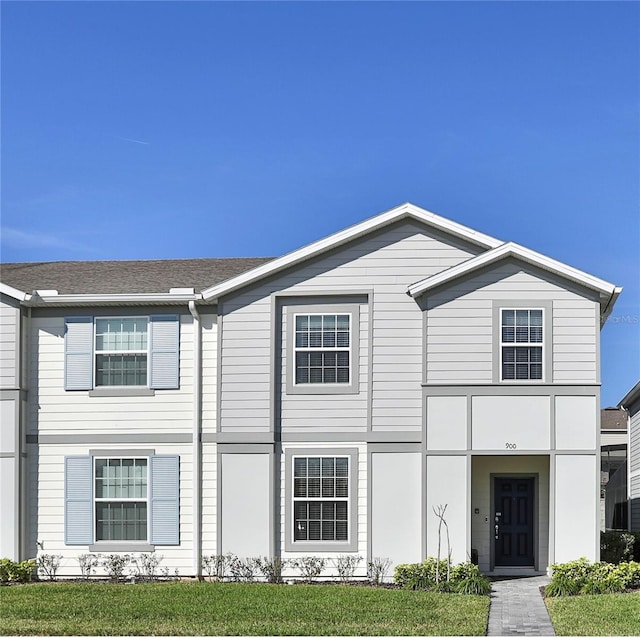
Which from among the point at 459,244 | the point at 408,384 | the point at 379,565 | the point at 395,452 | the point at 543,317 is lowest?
the point at 379,565

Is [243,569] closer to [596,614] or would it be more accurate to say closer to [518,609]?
[518,609]

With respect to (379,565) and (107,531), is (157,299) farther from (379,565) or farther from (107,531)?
(379,565)

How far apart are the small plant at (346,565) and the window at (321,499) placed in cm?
18

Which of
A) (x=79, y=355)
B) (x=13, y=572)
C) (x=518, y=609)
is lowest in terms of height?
(x=13, y=572)

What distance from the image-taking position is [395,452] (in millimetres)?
21719

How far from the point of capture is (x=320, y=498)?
21.8 meters

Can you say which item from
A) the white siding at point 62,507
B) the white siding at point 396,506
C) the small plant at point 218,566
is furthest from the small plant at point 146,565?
the white siding at point 396,506

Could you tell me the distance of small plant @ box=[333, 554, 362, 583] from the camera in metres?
21.4

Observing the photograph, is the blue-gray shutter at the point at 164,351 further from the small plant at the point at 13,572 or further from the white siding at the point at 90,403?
the small plant at the point at 13,572

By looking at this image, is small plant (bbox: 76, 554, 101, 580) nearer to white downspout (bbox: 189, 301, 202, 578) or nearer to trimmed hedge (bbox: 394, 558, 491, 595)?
white downspout (bbox: 189, 301, 202, 578)

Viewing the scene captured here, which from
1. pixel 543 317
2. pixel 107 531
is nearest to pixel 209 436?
pixel 107 531

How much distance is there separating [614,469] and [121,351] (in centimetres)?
2685

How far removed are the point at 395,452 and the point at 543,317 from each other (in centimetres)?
405

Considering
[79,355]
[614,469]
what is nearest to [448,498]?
[79,355]
